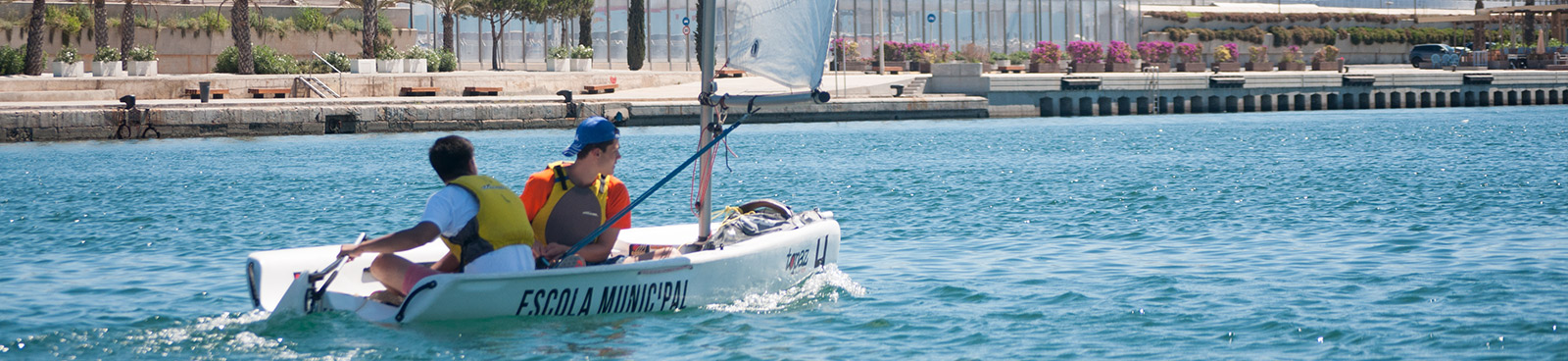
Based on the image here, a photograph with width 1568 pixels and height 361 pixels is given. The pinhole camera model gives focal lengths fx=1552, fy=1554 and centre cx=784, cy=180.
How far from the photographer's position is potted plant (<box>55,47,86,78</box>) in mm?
38875

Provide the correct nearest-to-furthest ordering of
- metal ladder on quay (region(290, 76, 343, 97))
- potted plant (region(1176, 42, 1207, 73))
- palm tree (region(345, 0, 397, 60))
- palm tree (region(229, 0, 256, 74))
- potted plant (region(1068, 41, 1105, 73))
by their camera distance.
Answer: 1. palm tree (region(229, 0, 256, 74))
2. metal ladder on quay (region(290, 76, 343, 97))
3. palm tree (region(345, 0, 397, 60))
4. potted plant (region(1068, 41, 1105, 73))
5. potted plant (region(1176, 42, 1207, 73))

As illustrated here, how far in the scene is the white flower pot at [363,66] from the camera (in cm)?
4209

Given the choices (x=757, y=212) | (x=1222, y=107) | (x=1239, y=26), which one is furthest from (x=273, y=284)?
(x=1239, y=26)

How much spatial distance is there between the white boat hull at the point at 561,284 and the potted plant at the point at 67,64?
33.3 metres

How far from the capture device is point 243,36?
1577 inches

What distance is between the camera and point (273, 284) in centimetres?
914

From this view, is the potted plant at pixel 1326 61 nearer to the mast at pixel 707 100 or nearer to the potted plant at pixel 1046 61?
the potted plant at pixel 1046 61

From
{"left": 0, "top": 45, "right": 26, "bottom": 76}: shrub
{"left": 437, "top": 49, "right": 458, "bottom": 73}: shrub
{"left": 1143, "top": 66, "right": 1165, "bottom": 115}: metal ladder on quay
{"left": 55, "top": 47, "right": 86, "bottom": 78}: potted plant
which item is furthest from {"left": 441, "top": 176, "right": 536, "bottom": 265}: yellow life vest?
{"left": 1143, "top": 66, "right": 1165, "bottom": 115}: metal ladder on quay

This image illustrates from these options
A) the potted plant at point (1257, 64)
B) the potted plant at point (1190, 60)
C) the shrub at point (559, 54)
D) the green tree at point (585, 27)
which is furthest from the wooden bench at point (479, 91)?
the potted plant at point (1257, 64)

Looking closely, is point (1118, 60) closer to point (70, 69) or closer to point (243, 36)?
point (243, 36)

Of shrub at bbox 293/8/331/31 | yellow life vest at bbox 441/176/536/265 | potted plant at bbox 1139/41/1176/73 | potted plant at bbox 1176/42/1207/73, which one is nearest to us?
yellow life vest at bbox 441/176/536/265

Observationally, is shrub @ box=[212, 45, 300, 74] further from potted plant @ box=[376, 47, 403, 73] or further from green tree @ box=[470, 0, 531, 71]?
green tree @ box=[470, 0, 531, 71]

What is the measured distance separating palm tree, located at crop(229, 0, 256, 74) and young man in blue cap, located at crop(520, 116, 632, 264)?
33.2 metres

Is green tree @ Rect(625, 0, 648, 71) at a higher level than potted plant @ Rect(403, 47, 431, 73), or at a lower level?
higher
